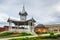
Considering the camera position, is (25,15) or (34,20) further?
(25,15)

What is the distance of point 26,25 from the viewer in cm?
3819

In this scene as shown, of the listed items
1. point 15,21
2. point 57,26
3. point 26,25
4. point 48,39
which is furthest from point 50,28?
point 48,39

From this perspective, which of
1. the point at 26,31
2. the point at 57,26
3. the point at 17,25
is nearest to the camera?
the point at 26,31

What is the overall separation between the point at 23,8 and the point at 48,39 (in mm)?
18271

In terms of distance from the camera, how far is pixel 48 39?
23.0m

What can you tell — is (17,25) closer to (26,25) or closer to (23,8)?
(26,25)

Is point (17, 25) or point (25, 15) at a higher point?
point (25, 15)

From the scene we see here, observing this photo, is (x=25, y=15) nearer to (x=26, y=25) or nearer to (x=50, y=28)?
(x=26, y=25)

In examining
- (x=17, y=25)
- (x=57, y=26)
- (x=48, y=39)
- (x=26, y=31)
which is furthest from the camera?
(x=57, y=26)

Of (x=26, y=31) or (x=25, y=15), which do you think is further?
(x=25, y=15)

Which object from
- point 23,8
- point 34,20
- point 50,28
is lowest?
point 50,28

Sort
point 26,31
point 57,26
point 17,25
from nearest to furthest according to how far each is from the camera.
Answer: point 26,31
point 17,25
point 57,26

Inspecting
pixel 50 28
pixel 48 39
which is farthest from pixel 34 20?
pixel 50 28

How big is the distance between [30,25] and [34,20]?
1.86m
